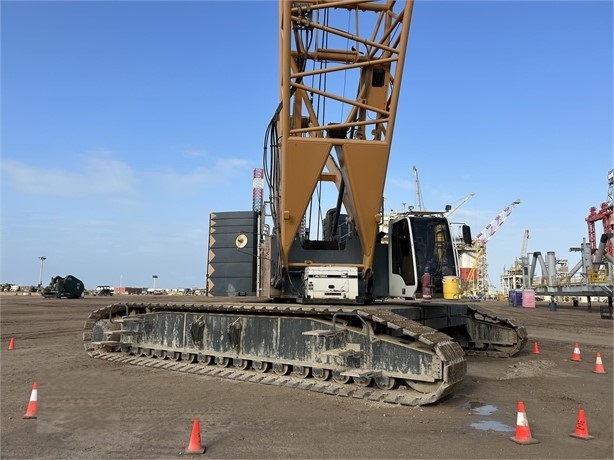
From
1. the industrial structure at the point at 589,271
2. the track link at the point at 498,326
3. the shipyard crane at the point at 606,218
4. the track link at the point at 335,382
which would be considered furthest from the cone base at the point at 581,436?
the shipyard crane at the point at 606,218

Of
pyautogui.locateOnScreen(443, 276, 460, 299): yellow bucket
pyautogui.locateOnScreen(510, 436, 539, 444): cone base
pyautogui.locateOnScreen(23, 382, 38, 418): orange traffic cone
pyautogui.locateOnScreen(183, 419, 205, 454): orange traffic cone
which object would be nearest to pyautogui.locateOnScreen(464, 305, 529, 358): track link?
pyautogui.locateOnScreen(443, 276, 460, 299): yellow bucket

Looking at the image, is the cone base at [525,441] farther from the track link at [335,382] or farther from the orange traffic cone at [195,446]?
the orange traffic cone at [195,446]

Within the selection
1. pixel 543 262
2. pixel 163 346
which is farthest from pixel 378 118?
pixel 543 262

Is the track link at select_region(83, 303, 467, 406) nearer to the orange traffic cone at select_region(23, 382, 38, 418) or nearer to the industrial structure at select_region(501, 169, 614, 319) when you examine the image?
the orange traffic cone at select_region(23, 382, 38, 418)

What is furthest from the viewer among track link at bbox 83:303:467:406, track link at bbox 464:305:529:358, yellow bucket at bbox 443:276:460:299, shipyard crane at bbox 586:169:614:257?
shipyard crane at bbox 586:169:614:257

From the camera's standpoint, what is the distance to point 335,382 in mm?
7945

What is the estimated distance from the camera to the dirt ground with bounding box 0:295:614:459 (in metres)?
5.12

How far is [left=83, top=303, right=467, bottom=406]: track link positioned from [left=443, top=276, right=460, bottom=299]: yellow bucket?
1472 millimetres

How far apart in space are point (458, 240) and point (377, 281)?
194 centimetres

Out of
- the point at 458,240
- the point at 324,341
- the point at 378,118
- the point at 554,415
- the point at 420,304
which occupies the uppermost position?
the point at 378,118

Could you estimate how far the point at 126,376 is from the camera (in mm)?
9352

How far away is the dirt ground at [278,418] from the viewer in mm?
5125

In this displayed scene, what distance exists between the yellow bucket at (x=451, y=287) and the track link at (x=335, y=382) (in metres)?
1.47

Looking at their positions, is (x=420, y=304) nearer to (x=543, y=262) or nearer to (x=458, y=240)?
(x=458, y=240)
